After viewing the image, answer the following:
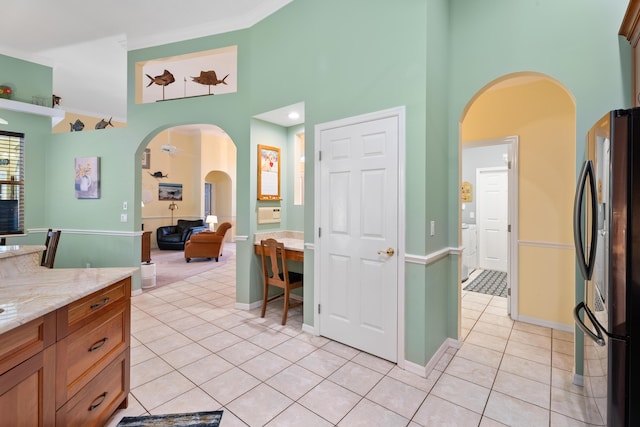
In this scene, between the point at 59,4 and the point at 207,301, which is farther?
the point at 207,301

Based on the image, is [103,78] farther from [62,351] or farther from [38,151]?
[62,351]

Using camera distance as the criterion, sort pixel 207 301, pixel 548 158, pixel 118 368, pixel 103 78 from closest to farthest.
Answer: pixel 118 368 → pixel 548 158 → pixel 207 301 → pixel 103 78

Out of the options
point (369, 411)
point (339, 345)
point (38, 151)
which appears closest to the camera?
point (369, 411)

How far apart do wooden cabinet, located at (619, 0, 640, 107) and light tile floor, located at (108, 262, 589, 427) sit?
2.09 meters

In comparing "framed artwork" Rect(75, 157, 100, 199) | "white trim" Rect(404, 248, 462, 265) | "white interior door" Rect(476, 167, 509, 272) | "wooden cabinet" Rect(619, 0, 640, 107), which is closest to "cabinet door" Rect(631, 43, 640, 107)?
"wooden cabinet" Rect(619, 0, 640, 107)

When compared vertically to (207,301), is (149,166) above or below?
above

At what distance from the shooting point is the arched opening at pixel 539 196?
3.25 metres

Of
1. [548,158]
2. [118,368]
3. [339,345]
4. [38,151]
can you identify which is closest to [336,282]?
[339,345]

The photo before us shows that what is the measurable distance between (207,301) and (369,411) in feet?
9.81

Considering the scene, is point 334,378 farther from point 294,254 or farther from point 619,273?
point 619,273

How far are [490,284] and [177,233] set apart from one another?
8446 mm

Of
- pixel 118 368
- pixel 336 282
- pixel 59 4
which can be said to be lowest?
pixel 118 368

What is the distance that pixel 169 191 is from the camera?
9523mm

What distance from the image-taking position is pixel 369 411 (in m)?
1.99
